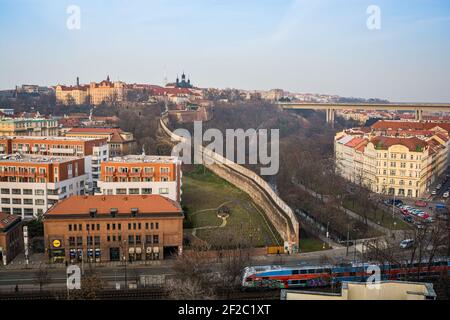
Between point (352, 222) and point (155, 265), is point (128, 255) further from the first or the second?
point (352, 222)

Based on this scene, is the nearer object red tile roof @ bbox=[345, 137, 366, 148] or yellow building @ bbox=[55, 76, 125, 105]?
red tile roof @ bbox=[345, 137, 366, 148]

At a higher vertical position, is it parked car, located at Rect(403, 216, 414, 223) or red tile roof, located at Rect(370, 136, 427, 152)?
red tile roof, located at Rect(370, 136, 427, 152)

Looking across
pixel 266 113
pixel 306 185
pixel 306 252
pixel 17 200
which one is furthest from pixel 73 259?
pixel 266 113

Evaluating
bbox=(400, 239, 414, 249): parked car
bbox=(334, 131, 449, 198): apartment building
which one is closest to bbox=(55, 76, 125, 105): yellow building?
bbox=(334, 131, 449, 198): apartment building

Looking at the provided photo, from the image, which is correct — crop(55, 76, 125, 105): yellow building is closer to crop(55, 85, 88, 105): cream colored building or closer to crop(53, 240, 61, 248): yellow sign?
crop(55, 85, 88, 105): cream colored building

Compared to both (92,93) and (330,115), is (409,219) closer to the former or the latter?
(92,93)

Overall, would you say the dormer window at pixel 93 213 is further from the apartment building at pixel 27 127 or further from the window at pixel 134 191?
the apartment building at pixel 27 127
